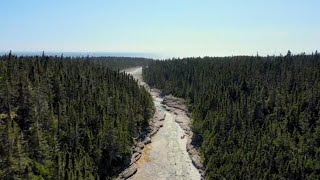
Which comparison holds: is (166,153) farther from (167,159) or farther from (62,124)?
(62,124)

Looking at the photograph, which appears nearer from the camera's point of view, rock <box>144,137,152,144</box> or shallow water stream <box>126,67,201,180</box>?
shallow water stream <box>126,67,201,180</box>

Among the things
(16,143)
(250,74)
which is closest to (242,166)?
(16,143)

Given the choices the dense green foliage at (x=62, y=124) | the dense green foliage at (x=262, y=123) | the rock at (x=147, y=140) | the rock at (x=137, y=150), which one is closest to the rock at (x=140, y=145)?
Answer: the rock at (x=137, y=150)

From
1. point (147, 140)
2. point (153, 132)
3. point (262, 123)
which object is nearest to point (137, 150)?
point (147, 140)

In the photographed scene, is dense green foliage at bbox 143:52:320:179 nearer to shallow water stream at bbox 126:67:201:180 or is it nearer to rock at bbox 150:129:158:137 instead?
shallow water stream at bbox 126:67:201:180

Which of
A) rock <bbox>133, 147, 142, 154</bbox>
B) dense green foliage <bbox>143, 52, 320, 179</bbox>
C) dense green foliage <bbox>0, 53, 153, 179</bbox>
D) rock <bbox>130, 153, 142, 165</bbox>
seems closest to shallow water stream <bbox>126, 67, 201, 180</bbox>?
rock <bbox>130, 153, 142, 165</bbox>

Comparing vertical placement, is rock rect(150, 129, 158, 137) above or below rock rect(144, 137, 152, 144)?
above

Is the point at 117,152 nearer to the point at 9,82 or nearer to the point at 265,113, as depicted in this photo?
the point at 9,82

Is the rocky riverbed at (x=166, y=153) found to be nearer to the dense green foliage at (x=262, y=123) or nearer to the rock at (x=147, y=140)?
the rock at (x=147, y=140)
